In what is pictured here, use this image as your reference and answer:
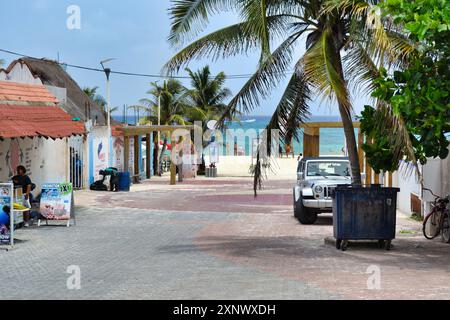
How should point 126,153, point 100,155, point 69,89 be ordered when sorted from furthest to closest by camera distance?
1. point 126,153
2. point 69,89
3. point 100,155

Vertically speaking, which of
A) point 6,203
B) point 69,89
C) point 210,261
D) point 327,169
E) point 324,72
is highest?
point 69,89

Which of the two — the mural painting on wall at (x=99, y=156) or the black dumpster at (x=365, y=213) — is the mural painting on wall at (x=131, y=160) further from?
the black dumpster at (x=365, y=213)

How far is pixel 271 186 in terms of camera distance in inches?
1623

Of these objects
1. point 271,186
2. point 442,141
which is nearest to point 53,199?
point 442,141

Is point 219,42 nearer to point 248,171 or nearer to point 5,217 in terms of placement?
point 5,217

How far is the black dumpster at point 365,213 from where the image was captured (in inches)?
Result: 586

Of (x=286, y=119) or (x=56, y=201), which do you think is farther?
(x=56, y=201)

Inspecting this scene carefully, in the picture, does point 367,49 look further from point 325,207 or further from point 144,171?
point 144,171

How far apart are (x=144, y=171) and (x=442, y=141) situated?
35.9 metres

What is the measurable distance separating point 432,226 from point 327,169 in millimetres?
5161

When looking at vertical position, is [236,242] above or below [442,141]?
below

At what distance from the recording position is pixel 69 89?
37.5 metres

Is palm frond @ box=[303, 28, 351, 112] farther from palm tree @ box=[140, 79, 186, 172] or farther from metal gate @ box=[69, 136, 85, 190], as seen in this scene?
palm tree @ box=[140, 79, 186, 172]

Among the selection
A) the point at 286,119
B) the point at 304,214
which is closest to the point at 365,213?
the point at 286,119
